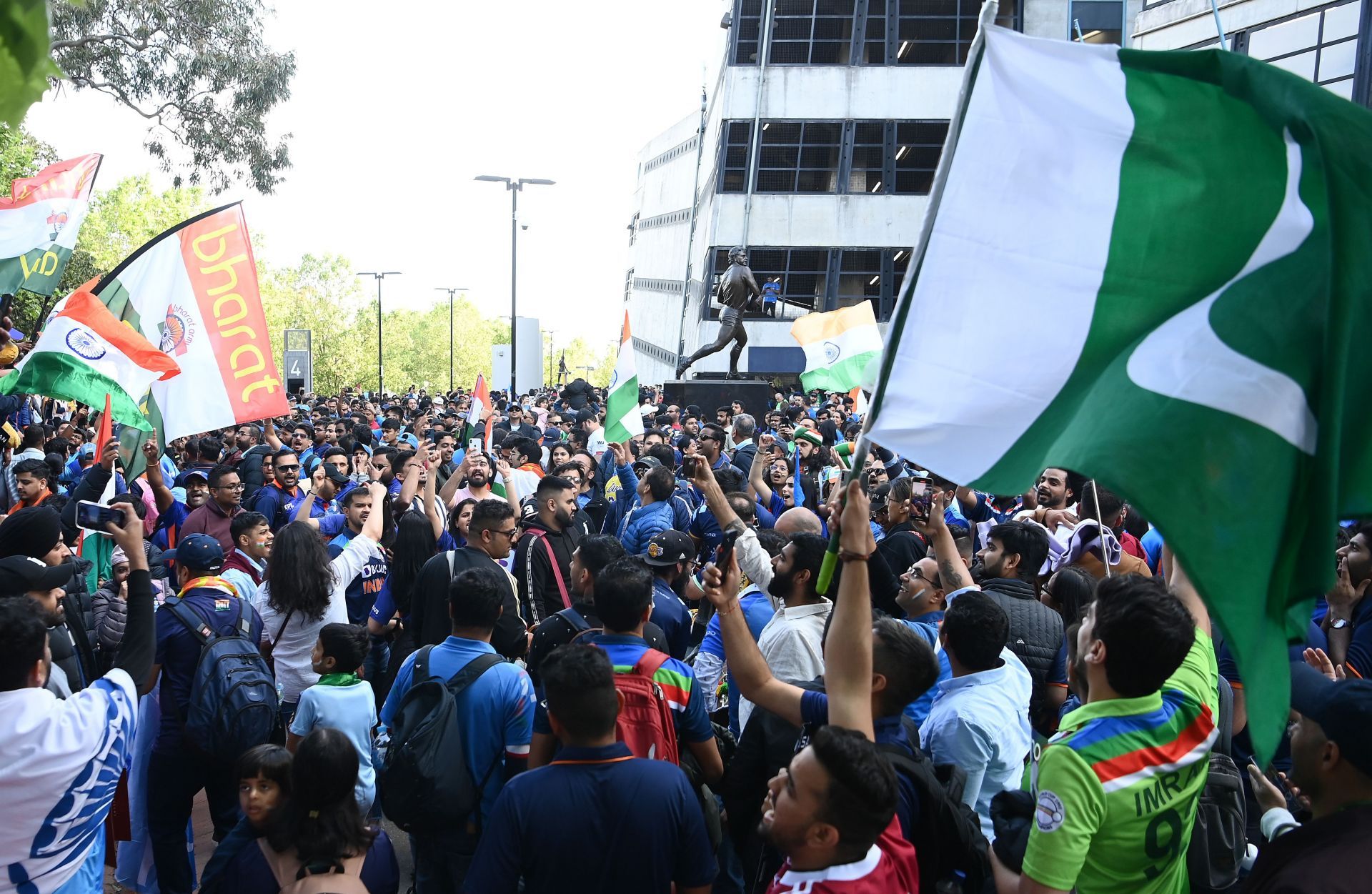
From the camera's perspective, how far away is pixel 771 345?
3950 centimetres

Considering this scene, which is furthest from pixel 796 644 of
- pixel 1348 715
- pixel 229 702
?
pixel 229 702

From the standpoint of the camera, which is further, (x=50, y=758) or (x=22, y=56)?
(x=50, y=758)

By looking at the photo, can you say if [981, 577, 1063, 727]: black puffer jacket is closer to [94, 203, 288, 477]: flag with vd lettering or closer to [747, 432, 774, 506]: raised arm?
[747, 432, 774, 506]: raised arm

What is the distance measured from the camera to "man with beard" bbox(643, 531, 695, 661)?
5465 mm

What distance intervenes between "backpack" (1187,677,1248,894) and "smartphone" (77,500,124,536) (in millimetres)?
3657

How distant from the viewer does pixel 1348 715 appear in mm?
2545

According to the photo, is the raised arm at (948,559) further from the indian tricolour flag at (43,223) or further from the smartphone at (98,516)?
the indian tricolour flag at (43,223)

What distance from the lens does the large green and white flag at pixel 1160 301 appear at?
2535 mm

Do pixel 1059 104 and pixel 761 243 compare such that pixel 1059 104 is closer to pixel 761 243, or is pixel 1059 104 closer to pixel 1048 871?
pixel 1048 871

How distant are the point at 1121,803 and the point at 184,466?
10193 millimetres

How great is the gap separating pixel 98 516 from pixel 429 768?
1490 mm

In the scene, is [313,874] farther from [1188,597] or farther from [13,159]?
[13,159]

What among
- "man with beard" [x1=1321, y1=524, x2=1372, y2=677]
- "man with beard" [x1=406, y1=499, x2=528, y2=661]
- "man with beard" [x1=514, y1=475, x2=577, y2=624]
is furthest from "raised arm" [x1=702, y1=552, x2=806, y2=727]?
"man with beard" [x1=514, y1=475, x2=577, y2=624]

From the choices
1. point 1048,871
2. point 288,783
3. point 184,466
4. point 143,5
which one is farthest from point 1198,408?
point 143,5
